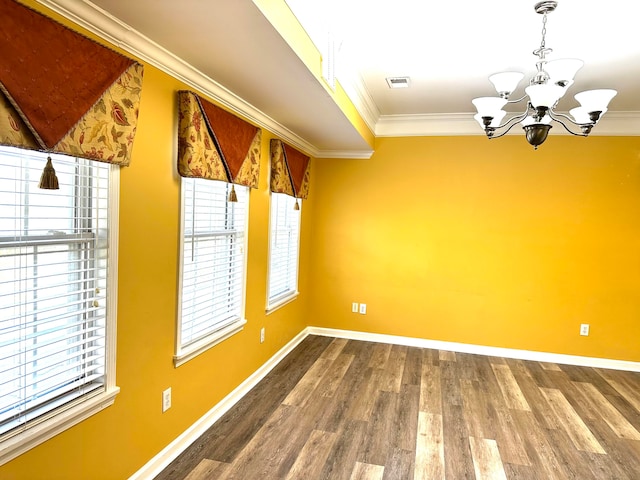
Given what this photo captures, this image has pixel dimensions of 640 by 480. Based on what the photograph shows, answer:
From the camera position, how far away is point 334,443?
2609 mm

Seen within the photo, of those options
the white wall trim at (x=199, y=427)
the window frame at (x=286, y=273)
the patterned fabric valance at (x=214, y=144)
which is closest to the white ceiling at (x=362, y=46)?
the patterned fabric valance at (x=214, y=144)

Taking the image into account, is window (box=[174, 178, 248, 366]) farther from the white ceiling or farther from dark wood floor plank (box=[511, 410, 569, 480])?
dark wood floor plank (box=[511, 410, 569, 480])

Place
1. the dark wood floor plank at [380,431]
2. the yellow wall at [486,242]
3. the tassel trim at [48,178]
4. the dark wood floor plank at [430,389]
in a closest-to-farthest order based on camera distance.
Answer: the tassel trim at [48,178] → the dark wood floor plank at [380,431] → the dark wood floor plank at [430,389] → the yellow wall at [486,242]

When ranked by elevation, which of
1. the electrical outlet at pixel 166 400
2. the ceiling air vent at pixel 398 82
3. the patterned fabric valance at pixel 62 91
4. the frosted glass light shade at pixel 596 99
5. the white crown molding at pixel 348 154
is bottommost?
the electrical outlet at pixel 166 400

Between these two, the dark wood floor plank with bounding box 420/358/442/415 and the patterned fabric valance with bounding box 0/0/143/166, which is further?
the dark wood floor plank with bounding box 420/358/442/415

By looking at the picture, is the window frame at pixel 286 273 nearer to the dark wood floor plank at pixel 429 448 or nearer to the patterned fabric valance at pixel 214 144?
the patterned fabric valance at pixel 214 144

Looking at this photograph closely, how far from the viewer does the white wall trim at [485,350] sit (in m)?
4.18

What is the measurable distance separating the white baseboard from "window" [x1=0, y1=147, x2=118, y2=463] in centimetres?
69

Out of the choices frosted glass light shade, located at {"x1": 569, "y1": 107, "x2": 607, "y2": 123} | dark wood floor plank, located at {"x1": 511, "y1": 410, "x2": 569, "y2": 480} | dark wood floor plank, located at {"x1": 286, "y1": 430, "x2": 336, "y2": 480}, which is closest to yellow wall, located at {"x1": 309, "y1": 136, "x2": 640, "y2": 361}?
dark wood floor plank, located at {"x1": 511, "y1": 410, "x2": 569, "y2": 480}

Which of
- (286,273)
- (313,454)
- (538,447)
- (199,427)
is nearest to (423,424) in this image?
(538,447)

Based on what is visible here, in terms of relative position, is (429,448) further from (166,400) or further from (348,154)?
(348,154)

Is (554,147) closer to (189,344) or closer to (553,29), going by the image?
(553,29)

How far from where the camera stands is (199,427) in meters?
2.61

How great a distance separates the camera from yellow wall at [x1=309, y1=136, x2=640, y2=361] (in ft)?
13.6
